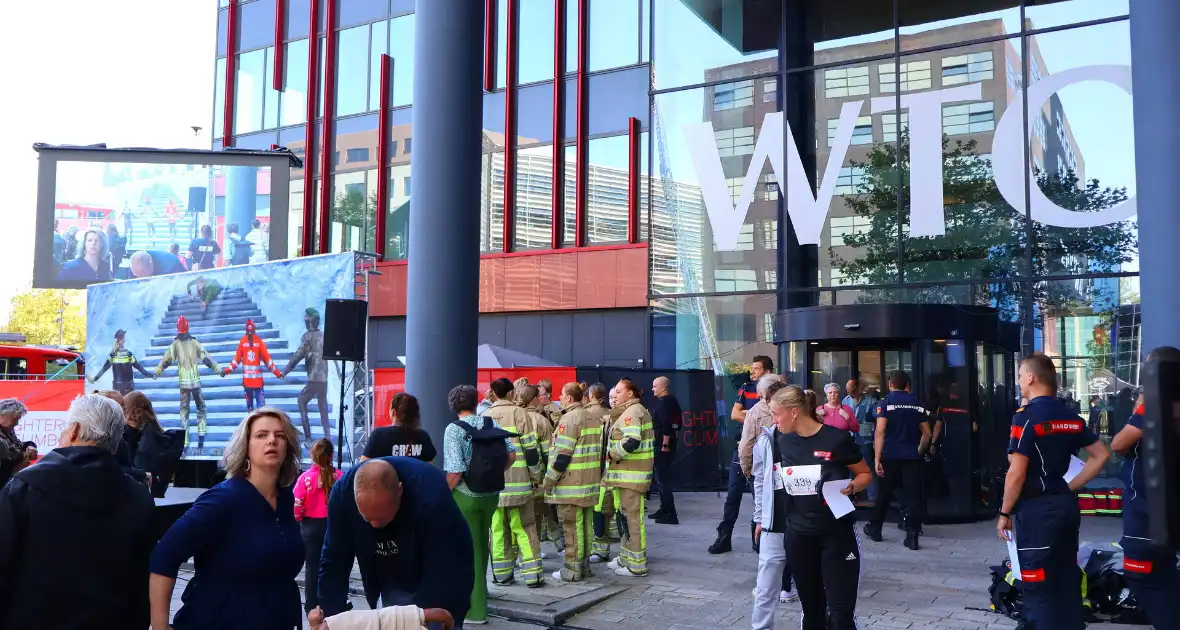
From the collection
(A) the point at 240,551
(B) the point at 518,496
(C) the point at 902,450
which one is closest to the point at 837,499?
(A) the point at 240,551

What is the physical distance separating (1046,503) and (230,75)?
28.1m

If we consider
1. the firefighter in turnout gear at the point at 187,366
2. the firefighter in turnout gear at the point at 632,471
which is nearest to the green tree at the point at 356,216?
the firefighter in turnout gear at the point at 187,366

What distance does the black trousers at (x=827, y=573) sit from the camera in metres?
5.96

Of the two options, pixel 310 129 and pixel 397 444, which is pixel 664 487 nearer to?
pixel 397 444

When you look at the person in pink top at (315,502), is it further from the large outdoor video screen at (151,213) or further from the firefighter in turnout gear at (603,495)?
the large outdoor video screen at (151,213)

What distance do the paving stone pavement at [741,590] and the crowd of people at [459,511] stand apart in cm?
32

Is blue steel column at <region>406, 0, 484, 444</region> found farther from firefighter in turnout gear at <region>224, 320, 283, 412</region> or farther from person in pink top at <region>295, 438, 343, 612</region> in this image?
firefighter in turnout gear at <region>224, 320, 283, 412</region>

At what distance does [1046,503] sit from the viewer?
594 cm

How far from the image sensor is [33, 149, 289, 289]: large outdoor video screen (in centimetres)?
2403

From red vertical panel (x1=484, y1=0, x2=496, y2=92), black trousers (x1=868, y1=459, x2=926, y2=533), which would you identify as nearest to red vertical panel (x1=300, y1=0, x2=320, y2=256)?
red vertical panel (x1=484, y1=0, x2=496, y2=92)

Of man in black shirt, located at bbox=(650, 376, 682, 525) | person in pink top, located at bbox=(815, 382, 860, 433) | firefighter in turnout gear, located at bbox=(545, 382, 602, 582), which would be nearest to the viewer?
firefighter in turnout gear, located at bbox=(545, 382, 602, 582)

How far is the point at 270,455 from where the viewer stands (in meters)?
3.83

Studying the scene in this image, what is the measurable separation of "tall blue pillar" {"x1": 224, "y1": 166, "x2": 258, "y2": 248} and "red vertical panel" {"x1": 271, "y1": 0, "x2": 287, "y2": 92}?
5393 mm

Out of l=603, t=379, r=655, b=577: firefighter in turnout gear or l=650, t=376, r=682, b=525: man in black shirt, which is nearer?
l=603, t=379, r=655, b=577: firefighter in turnout gear
